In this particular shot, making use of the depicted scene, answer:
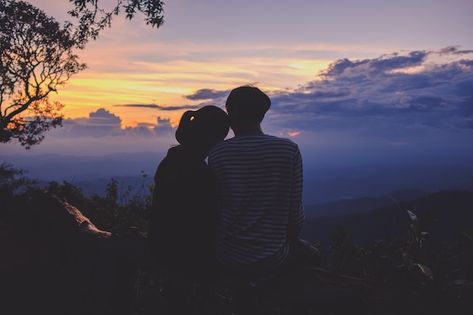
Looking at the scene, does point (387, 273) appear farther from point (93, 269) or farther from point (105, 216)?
point (105, 216)

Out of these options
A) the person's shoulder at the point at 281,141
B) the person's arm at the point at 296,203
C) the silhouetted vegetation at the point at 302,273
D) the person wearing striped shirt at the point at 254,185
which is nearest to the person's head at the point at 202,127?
the person wearing striped shirt at the point at 254,185

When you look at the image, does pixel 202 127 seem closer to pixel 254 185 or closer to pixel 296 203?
pixel 254 185

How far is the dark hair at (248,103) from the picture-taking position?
3943 mm

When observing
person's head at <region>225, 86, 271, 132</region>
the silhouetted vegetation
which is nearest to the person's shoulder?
person's head at <region>225, 86, 271, 132</region>

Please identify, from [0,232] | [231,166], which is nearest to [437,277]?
[231,166]

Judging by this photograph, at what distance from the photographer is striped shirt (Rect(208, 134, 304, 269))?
383 cm

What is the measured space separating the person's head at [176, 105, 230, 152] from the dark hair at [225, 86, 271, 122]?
8.1 inches

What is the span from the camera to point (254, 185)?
3.84 m

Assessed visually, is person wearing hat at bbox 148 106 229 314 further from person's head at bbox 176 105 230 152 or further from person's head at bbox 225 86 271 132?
person's head at bbox 225 86 271 132

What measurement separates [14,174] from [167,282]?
→ 1569 centimetres

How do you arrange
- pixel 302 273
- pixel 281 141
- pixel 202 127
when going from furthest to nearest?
pixel 302 273 → pixel 202 127 → pixel 281 141

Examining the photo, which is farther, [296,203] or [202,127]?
[202,127]

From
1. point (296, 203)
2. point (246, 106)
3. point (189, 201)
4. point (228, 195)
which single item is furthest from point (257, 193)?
point (246, 106)

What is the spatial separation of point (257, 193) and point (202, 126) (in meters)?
0.85
